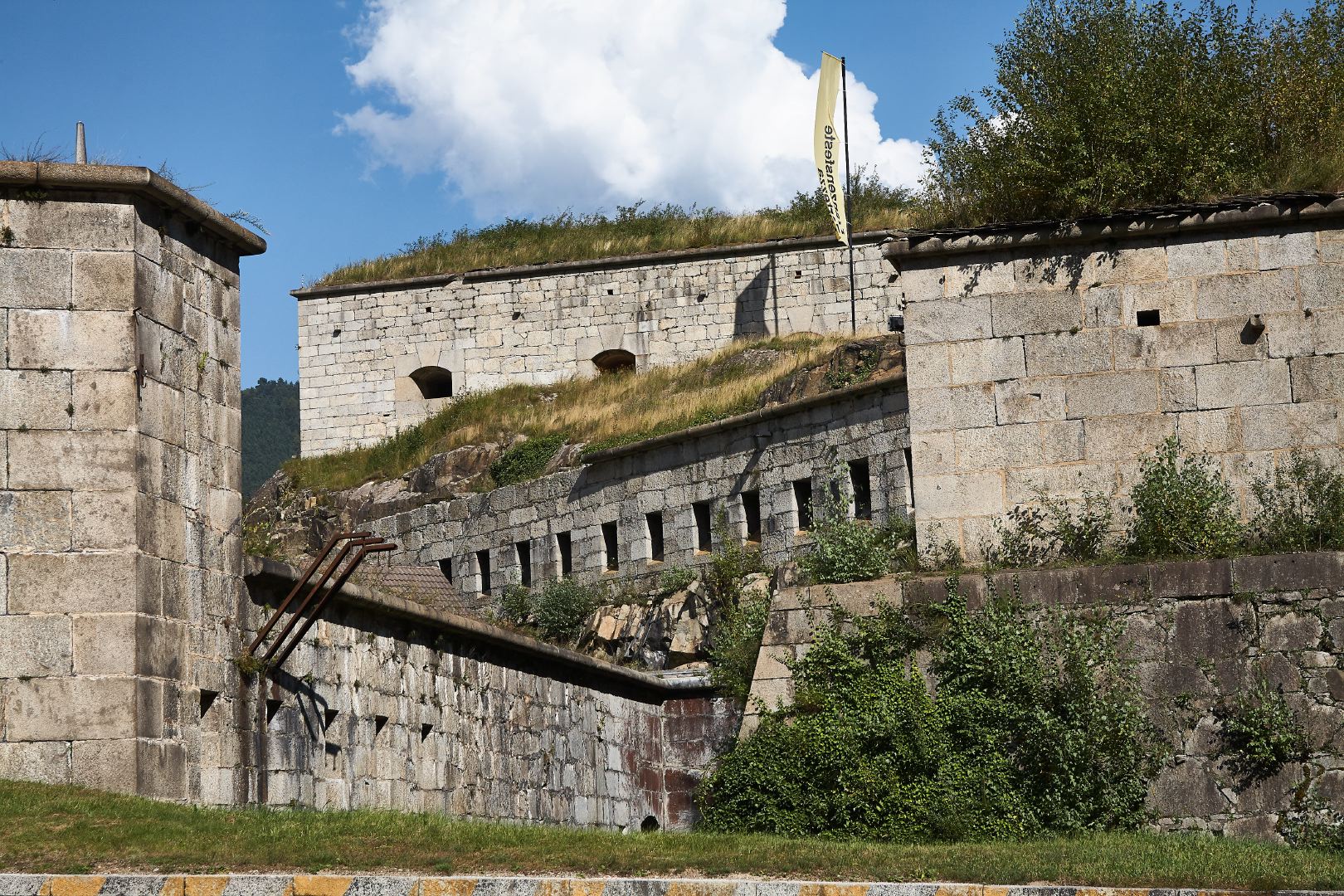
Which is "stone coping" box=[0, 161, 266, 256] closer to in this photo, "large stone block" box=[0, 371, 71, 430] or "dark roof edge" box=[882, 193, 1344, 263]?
"large stone block" box=[0, 371, 71, 430]

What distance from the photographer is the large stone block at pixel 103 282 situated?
13.5 m

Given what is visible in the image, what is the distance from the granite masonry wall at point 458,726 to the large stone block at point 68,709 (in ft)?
3.30

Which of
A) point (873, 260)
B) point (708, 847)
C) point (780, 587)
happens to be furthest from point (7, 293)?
point (873, 260)

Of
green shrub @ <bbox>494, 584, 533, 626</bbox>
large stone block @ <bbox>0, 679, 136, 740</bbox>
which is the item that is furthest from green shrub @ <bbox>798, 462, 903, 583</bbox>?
green shrub @ <bbox>494, 584, 533, 626</bbox>

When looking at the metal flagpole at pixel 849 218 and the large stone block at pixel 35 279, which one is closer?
the large stone block at pixel 35 279

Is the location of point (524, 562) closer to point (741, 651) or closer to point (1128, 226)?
point (741, 651)

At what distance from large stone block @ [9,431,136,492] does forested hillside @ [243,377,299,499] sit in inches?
3391

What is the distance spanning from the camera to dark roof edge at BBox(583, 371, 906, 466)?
92.9 feet

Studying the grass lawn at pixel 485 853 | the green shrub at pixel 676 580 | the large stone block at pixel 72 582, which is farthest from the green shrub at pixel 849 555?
the green shrub at pixel 676 580

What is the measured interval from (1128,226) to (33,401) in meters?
10.1

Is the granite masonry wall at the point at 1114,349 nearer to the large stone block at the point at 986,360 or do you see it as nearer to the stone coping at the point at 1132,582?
the large stone block at the point at 986,360

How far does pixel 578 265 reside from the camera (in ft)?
150

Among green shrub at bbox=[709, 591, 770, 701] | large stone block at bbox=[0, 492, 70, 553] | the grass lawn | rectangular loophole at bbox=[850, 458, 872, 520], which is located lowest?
the grass lawn

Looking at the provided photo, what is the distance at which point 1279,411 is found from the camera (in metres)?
17.0
